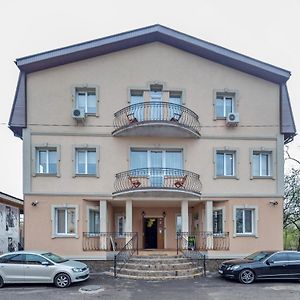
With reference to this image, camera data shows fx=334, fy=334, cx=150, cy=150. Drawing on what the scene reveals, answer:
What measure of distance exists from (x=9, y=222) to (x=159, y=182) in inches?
632

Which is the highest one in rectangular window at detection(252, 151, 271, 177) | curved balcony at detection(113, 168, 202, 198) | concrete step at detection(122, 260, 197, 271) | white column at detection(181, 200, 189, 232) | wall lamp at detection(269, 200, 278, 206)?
rectangular window at detection(252, 151, 271, 177)

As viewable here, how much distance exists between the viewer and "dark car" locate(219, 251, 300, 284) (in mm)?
12688

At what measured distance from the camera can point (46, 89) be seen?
1602 cm

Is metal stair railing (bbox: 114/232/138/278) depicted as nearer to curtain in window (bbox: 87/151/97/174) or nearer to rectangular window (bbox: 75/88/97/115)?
curtain in window (bbox: 87/151/97/174)

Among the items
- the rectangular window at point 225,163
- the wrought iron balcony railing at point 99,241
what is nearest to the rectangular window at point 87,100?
the wrought iron balcony railing at point 99,241

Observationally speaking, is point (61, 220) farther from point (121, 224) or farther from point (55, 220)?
point (121, 224)

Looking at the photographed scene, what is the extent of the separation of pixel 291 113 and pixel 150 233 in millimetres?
9667

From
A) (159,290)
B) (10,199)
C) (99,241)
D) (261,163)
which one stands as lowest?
(159,290)

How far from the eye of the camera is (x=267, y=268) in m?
12.8

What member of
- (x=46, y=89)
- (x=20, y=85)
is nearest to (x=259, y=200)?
(x=46, y=89)

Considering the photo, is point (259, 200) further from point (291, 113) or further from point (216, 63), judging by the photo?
point (216, 63)

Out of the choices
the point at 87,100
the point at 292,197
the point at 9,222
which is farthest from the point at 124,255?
the point at 292,197

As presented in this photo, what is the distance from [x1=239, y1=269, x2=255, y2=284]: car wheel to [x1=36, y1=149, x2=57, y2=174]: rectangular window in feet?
30.5

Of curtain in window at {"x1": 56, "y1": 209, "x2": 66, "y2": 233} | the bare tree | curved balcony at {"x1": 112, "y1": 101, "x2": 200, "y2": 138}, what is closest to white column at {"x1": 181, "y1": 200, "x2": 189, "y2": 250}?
curved balcony at {"x1": 112, "y1": 101, "x2": 200, "y2": 138}
